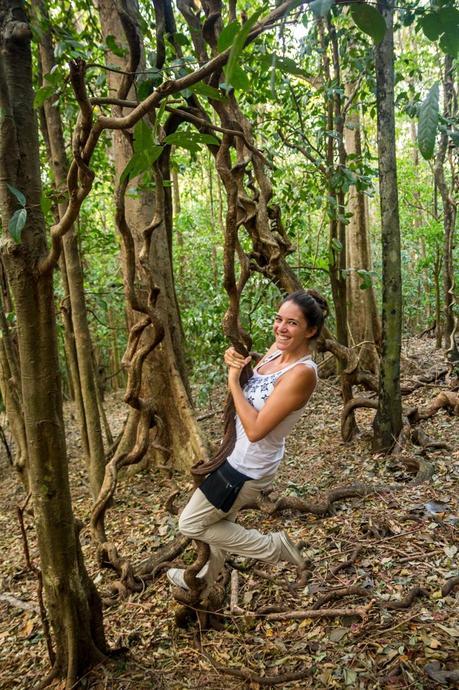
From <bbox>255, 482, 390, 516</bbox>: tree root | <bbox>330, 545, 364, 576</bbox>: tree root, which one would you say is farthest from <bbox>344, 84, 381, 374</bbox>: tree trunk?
<bbox>330, 545, 364, 576</bbox>: tree root

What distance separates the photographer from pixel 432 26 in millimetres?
845

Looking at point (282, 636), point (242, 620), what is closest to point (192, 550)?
point (242, 620)

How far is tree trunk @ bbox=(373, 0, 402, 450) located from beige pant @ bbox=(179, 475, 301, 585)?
92.2 inches

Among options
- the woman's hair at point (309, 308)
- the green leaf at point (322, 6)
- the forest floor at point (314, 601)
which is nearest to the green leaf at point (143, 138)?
the green leaf at point (322, 6)

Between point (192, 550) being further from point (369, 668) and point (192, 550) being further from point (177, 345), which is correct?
point (177, 345)

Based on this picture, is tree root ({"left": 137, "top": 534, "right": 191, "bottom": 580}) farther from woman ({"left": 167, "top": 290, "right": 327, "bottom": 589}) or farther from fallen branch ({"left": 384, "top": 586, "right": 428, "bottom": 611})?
fallen branch ({"left": 384, "top": 586, "right": 428, "bottom": 611})

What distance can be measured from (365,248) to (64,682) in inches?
303

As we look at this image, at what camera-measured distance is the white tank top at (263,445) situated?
2.35m

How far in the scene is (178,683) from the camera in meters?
2.28

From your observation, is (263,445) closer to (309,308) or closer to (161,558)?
(309,308)

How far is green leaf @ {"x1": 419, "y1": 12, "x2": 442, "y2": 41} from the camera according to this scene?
33.2 inches

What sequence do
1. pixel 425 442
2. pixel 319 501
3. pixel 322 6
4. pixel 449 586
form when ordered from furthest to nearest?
pixel 425 442, pixel 319 501, pixel 449 586, pixel 322 6

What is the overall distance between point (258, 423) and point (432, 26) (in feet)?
5.54

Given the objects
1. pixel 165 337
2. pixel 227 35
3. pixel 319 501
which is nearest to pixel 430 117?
pixel 227 35
